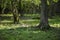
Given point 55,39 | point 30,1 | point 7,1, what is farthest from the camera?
point 30,1

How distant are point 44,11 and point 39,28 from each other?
1.54 m

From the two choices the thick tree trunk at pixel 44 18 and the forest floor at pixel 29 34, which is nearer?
the forest floor at pixel 29 34

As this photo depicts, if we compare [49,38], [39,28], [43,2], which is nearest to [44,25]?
[39,28]

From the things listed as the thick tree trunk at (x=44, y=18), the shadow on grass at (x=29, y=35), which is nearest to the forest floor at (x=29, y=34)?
the shadow on grass at (x=29, y=35)

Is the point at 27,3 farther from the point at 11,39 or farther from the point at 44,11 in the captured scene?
the point at 11,39

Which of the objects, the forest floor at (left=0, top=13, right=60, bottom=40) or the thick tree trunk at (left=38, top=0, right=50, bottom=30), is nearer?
the forest floor at (left=0, top=13, right=60, bottom=40)

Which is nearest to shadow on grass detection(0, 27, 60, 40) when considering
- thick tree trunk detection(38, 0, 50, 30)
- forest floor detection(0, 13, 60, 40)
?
forest floor detection(0, 13, 60, 40)

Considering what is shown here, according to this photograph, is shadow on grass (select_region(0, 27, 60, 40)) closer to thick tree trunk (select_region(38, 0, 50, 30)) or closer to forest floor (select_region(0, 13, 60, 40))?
forest floor (select_region(0, 13, 60, 40))

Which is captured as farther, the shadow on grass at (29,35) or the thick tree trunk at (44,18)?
the thick tree trunk at (44,18)

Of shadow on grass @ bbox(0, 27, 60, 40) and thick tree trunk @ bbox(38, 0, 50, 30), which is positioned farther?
thick tree trunk @ bbox(38, 0, 50, 30)

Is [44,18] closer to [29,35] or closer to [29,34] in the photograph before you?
[29,34]

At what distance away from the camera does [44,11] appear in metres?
17.1

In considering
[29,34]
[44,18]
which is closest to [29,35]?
[29,34]

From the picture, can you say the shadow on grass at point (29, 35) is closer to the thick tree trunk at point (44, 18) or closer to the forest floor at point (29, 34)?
the forest floor at point (29, 34)
